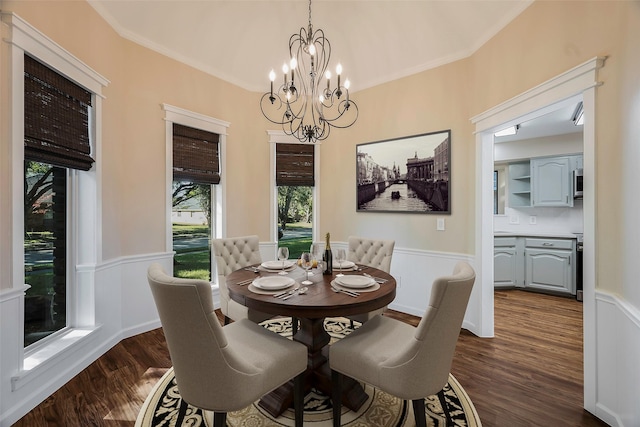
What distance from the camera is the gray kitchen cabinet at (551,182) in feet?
14.4

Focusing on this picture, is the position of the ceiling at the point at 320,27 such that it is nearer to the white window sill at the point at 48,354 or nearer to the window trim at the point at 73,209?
the window trim at the point at 73,209

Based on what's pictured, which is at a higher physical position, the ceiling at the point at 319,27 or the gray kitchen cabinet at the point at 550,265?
Result: the ceiling at the point at 319,27

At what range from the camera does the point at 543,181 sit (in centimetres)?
457

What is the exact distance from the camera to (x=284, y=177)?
400 cm

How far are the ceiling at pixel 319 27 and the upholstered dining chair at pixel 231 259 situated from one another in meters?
2.20

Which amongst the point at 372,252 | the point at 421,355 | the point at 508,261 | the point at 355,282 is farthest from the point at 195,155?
the point at 508,261

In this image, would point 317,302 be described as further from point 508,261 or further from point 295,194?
point 508,261

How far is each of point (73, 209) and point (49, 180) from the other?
0.29 meters

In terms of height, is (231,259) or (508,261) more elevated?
(231,259)

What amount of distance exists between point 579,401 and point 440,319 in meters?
1.57

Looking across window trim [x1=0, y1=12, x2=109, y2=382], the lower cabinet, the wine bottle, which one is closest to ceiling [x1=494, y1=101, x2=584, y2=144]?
the lower cabinet

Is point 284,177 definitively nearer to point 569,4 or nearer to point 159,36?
point 159,36

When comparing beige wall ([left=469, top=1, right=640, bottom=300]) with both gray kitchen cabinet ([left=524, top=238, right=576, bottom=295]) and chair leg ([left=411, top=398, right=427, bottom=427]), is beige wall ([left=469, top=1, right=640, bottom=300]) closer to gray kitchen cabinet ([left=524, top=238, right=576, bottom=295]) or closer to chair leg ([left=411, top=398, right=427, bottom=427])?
chair leg ([left=411, top=398, right=427, bottom=427])

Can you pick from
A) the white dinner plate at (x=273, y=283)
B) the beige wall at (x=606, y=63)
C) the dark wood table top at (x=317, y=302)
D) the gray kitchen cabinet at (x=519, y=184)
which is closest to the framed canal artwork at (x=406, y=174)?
the beige wall at (x=606, y=63)
